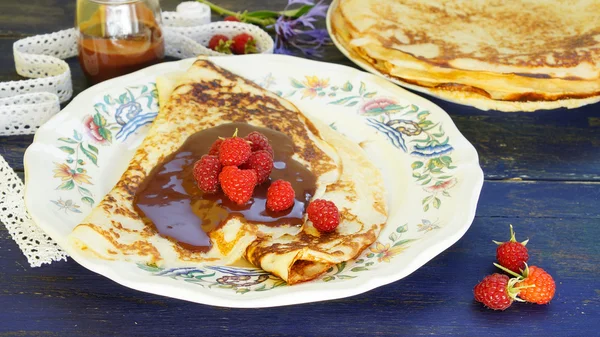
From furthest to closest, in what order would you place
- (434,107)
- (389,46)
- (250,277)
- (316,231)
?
1. (389,46)
2. (434,107)
3. (316,231)
4. (250,277)

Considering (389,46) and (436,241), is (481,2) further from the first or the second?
(436,241)

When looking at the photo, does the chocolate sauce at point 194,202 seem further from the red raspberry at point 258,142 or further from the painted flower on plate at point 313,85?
the painted flower on plate at point 313,85

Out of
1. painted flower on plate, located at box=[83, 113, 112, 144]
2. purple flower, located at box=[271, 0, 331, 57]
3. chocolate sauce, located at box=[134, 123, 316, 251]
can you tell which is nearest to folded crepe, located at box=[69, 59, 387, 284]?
chocolate sauce, located at box=[134, 123, 316, 251]

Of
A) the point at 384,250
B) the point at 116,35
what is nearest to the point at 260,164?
the point at 384,250

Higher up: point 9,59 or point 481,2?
point 481,2

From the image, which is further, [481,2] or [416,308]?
[481,2]

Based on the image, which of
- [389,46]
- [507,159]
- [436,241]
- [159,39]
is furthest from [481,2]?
[436,241]

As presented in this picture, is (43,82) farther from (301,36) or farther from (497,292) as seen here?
(497,292)
